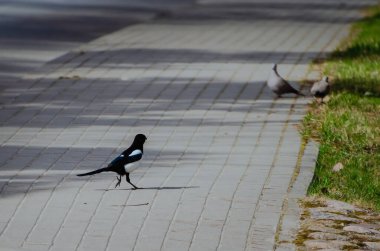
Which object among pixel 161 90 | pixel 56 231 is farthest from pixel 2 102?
→ pixel 56 231

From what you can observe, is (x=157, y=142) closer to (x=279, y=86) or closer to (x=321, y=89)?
(x=321, y=89)

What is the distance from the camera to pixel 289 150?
433 inches

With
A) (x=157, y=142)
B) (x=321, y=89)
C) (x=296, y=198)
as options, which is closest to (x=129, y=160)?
(x=296, y=198)

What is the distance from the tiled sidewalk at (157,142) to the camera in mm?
8148

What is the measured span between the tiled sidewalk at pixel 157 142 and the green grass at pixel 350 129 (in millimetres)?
283

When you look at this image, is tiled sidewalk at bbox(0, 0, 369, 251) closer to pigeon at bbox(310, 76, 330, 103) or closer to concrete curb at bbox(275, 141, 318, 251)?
concrete curb at bbox(275, 141, 318, 251)

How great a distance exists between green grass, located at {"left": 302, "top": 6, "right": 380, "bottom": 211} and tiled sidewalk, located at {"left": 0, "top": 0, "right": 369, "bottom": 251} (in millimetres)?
283

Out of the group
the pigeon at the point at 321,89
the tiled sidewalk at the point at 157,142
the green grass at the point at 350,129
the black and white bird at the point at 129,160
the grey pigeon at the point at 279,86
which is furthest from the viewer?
the grey pigeon at the point at 279,86

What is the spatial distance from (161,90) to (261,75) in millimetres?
1974

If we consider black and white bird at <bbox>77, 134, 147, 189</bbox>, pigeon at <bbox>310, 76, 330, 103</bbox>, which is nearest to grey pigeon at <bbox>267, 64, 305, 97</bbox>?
pigeon at <bbox>310, 76, 330, 103</bbox>

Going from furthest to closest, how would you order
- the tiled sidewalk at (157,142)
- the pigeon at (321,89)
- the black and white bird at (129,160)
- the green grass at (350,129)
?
the pigeon at (321,89) < the green grass at (350,129) < the black and white bird at (129,160) < the tiled sidewalk at (157,142)

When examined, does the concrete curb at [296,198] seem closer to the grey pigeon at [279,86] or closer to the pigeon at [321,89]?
the pigeon at [321,89]

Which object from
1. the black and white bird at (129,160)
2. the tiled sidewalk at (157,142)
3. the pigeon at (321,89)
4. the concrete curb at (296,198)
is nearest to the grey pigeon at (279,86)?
the tiled sidewalk at (157,142)

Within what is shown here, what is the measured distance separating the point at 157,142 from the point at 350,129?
1910 mm
